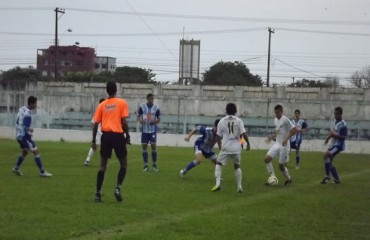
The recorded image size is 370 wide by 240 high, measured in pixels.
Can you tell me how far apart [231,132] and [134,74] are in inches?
3115

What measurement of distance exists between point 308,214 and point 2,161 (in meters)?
14.7

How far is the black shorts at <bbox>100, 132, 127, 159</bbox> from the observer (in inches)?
496

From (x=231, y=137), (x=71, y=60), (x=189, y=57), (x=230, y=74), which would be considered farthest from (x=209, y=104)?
(x=71, y=60)

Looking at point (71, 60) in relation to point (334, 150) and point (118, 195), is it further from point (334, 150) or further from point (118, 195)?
point (118, 195)

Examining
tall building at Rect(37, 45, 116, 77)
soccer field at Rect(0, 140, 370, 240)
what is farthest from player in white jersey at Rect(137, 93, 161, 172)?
tall building at Rect(37, 45, 116, 77)

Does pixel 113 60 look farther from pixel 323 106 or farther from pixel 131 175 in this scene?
pixel 131 175

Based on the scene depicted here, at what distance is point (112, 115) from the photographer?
1263cm

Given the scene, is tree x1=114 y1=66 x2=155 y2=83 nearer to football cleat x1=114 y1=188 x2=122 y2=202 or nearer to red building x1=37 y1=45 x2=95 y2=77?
red building x1=37 y1=45 x2=95 y2=77

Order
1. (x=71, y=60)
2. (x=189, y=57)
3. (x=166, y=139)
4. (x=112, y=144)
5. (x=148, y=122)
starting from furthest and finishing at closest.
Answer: (x=71, y=60) → (x=189, y=57) → (x=166, y=139) → (x=148, y=122) → (x=112, y=144)

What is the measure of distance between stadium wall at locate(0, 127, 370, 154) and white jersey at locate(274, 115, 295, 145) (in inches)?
816

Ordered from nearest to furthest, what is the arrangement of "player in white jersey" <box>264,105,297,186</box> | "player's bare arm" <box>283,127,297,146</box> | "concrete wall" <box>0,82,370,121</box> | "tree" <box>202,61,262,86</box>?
"player's bare arm" <box>283,127,297,146</box>, "player in white jersey" <box>264,105,297,186</box>, "concrete wall" <box>0,82,370,121</box>, "tree" <box>202,61,262,86</box>

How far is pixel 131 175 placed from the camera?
62.3 feet

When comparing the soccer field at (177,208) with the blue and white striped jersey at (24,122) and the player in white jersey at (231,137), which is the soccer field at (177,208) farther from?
the blue and white striped jersey at (24,122)

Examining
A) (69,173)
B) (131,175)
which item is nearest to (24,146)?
(69,173)
